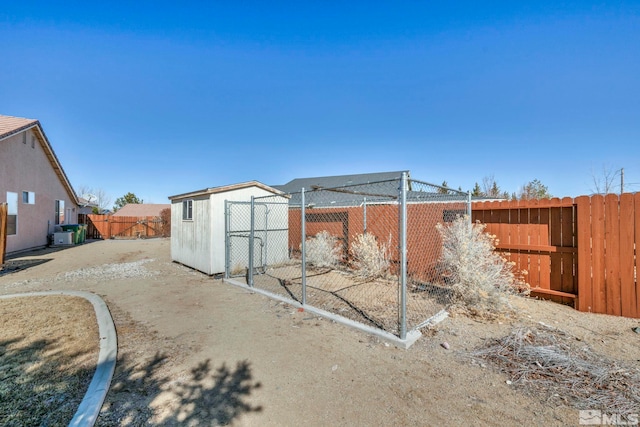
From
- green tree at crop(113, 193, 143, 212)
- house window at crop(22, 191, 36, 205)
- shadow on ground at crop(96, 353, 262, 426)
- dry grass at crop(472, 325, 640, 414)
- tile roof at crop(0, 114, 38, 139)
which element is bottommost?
shadow on ground at crop(96, 353, 262, 426)

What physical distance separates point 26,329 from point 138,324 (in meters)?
1.39

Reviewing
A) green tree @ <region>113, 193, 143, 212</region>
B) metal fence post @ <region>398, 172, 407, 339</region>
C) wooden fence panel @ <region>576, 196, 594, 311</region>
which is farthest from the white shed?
green tree @ <region>113, 193, 143, 212</region>

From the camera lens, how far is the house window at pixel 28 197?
12.8m

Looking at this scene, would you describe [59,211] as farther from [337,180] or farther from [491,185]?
[491,185]

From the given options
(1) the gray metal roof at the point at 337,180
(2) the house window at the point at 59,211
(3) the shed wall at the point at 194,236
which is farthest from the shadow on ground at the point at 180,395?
(2) the house window at the point at 59,211

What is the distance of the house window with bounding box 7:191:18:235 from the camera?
11.6 metres

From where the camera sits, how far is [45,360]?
3.02 meters

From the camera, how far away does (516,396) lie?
2.42 m

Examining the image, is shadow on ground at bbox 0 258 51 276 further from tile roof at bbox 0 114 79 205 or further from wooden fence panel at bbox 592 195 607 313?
wooden fence panel at bbox 592 195 607 313

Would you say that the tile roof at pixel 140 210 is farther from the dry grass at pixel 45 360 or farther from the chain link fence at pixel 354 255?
the dry grass at pixel 45 360

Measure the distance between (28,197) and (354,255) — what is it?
15.9m

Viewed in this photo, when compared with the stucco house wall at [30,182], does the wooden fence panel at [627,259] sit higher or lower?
lower

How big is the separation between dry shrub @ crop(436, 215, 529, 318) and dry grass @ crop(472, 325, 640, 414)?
790 mm

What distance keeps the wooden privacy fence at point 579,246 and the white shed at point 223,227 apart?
5.07 meters
